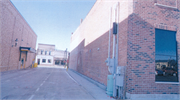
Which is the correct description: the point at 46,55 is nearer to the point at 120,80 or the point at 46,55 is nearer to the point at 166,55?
the point at 120,80

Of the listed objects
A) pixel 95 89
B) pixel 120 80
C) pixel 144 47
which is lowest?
pixel 95 89

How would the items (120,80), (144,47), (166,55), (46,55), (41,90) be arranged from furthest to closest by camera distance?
1. (46,55)
2. (41,90)
3. (166,55)
4. (144,47)
5. (120,80)

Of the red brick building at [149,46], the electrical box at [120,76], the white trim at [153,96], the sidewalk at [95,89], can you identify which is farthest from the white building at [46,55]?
the white trim at [153,96]

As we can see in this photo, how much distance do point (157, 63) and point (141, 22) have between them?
261 cm

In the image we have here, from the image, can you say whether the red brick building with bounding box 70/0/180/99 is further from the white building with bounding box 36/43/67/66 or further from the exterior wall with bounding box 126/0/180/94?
the white building with bounding box 36/43/67/66

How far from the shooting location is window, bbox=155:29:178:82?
793cm

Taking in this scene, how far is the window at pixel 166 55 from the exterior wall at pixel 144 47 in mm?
290

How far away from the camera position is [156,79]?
25.4ft

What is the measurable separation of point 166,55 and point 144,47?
1699mm

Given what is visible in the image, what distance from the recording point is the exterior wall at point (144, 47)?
733cm

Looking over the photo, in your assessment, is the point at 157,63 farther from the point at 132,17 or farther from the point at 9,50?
the point at 9,50

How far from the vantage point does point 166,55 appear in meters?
8.15

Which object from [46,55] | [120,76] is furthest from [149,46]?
[46,55]

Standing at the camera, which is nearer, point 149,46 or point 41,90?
point 149,46
